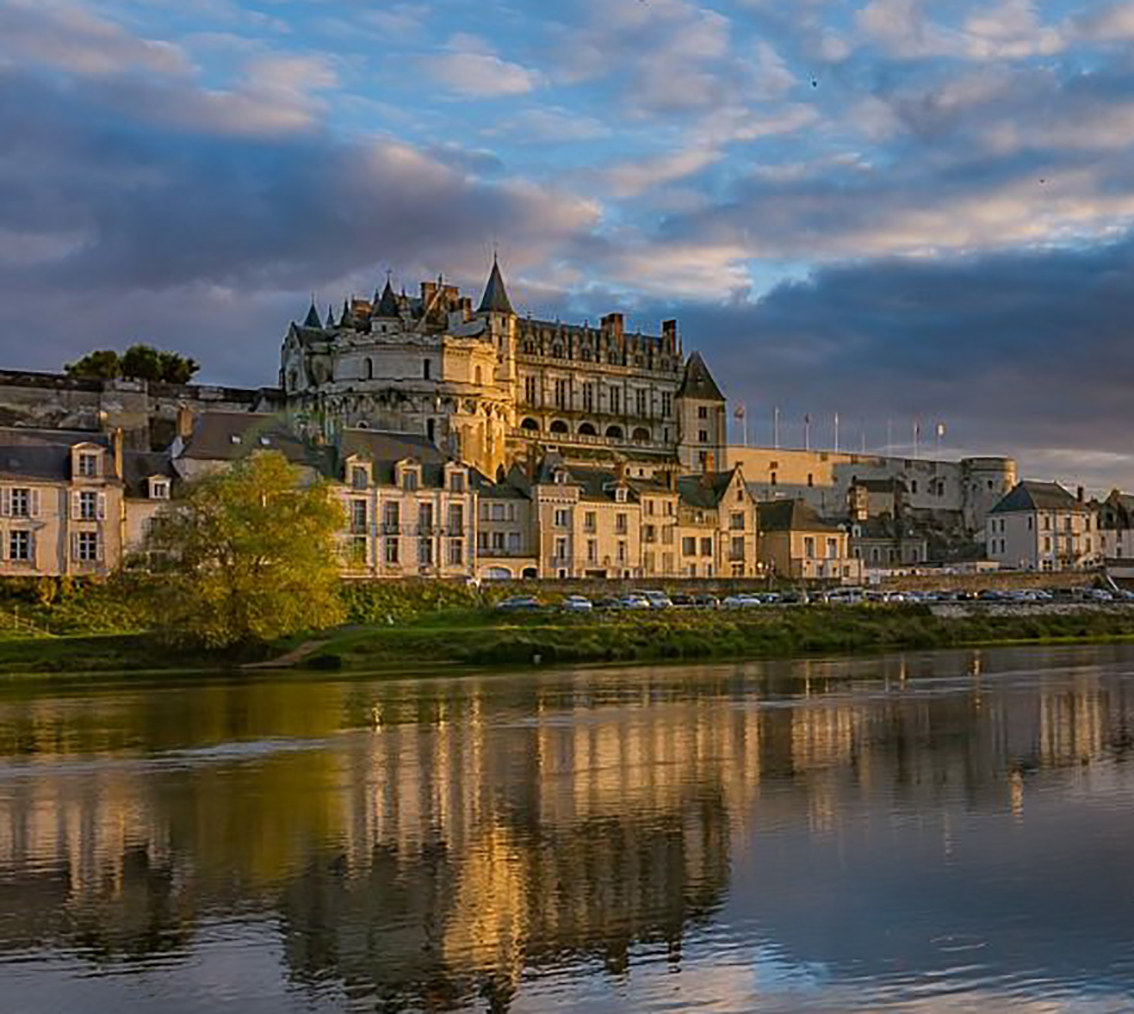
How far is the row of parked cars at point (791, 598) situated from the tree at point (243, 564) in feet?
42.0

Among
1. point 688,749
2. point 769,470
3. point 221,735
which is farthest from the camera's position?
point 769,470

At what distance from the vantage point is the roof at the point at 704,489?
3292 inches

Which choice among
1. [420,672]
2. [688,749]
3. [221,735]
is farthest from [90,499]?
[688,749]

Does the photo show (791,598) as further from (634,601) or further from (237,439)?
(237,439)

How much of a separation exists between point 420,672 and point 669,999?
35.9m

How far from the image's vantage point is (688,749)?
25.8 m

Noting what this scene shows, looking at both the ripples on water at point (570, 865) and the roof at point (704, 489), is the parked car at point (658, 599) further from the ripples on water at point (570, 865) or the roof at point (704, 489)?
the ripples on water at point (570, 865)

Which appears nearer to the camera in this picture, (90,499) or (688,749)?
(688,749)

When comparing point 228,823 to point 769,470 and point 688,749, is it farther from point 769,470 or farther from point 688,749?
point 769,470

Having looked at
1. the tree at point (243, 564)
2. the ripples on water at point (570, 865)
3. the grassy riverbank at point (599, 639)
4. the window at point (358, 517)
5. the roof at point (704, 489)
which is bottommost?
the ripples on water at point (570, 865)

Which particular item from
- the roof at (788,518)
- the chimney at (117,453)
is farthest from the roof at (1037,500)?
the chimney at (117,453)

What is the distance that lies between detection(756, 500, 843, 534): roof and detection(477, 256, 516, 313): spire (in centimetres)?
2208

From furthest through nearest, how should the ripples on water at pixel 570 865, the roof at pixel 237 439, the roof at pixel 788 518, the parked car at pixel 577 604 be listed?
the roof at pixel 788 518 → the roof at pixel 237 439 → the parked car at pixel 577 604 → the ripples on water at pixel 570 865

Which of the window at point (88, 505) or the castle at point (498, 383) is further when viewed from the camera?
the castle at point (498, 383)
